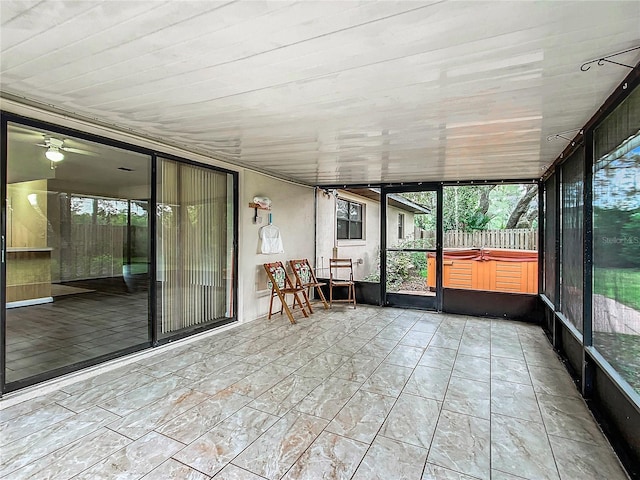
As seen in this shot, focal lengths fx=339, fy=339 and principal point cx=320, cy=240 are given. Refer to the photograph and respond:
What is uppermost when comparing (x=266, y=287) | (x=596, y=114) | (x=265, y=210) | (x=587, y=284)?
(x=596, y=114)

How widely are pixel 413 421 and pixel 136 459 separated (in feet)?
5.66

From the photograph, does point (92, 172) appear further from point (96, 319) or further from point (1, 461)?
point (1, 461)

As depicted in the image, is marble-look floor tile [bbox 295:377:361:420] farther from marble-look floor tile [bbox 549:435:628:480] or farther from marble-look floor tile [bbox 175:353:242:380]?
marble-look floor tile [bbox 549:435:628:480]

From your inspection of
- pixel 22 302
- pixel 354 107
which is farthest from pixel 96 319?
pixel 354 107

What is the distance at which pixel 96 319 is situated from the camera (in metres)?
5.07

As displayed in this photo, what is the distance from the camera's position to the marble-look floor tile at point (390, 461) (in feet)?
5.89

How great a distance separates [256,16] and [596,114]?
253 centimetres

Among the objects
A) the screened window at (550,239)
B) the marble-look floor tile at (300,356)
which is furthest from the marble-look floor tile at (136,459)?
the screened window at (550,239)

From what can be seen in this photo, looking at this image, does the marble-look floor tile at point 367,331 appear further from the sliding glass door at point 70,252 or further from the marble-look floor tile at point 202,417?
the sliding glass door at point 70,252

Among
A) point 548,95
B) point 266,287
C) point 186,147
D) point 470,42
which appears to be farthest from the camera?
point 266,287

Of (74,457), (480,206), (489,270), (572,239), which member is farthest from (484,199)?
(74,457)

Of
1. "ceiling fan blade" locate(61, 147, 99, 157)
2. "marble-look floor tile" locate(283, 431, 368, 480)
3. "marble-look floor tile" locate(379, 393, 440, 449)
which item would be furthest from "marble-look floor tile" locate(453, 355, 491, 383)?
"ceiling fan blade" locate(61, 147, 99, 157)

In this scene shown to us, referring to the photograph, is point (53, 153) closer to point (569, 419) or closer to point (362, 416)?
point (362, 416)

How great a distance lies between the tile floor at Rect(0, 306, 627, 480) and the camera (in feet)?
6.09
